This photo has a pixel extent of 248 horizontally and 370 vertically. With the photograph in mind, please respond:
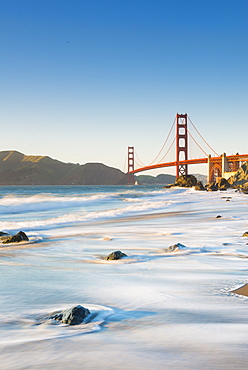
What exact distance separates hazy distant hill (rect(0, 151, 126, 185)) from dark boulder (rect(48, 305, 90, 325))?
138 meters

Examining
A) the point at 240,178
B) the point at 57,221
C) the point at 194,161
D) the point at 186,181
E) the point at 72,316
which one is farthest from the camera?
the point at 240,178

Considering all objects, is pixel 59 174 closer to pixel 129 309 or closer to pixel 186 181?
pixel 186 181

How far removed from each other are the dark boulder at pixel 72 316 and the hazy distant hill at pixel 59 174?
454ft

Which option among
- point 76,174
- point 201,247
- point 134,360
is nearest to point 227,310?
point 134,360

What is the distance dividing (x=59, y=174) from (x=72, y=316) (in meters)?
166

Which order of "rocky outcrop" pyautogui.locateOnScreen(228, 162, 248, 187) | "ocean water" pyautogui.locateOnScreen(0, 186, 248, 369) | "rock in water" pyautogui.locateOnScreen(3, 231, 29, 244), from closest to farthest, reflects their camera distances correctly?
"ocean water" pyautogui.locateOnScreen(0, 186, 248, 369)
"rock in water" pyautogui.locateOnScreen(3, 231, 29, 244)
"rocky outcrop" pyautogui.locateOnScreen(228, 162, 248, 187)

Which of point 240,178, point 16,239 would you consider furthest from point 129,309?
point 240,178

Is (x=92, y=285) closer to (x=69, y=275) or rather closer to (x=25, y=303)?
(x=69, y=275)

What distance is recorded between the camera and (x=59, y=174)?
16575cm

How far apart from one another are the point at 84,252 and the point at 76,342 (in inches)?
161

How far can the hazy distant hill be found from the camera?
152837mm

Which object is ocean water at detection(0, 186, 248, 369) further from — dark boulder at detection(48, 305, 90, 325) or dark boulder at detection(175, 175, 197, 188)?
dark boulder at detection(175, 175, 197, 188)

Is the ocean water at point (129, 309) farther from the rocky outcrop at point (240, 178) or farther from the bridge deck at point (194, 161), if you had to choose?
the rocky outcrop at point (240, 178)

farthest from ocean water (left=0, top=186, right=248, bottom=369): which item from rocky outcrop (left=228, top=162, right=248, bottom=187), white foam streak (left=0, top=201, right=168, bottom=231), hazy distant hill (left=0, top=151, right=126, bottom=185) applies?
hazy distant hill (left=0, top=151, right=126, bottom=185)
